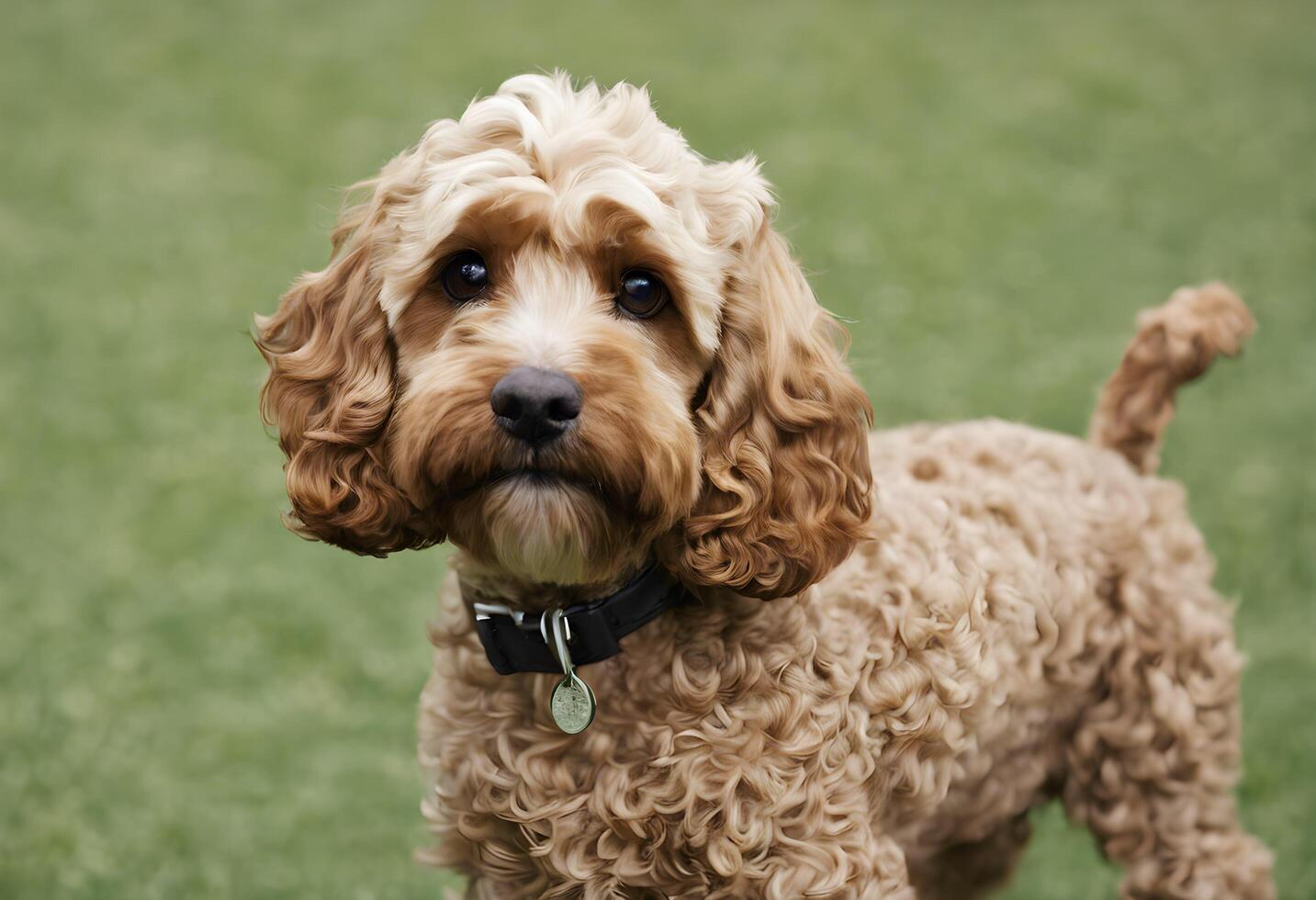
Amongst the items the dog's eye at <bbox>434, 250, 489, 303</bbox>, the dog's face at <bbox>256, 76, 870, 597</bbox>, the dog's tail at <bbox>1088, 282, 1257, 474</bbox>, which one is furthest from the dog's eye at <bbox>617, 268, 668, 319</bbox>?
the dog's tail at <bbox>1088, 282, 1257, 474</bbox>

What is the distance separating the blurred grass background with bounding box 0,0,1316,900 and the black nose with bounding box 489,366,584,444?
98cm

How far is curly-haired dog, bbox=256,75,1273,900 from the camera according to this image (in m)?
2.53

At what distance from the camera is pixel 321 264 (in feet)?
28.2

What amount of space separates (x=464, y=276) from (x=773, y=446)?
0.69 m

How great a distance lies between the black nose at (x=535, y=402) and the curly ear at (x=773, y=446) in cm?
40

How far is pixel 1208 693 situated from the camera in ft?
11.3

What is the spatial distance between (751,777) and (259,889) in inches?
90.7

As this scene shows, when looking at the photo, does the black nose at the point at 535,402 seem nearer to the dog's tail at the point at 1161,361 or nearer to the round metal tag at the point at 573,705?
the round metal tag at the point at 573,705

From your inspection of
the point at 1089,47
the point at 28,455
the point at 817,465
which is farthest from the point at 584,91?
the point at 1089,47

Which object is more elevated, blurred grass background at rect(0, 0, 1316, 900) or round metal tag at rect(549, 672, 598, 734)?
blurred grass background at rect(0, 0, 1316, 900)

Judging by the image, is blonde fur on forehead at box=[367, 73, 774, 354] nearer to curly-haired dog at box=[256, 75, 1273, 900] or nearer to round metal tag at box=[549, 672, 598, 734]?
curly-haired dog at box=[256, 75, 1273, 900]

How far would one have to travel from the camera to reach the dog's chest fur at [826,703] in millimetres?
2758

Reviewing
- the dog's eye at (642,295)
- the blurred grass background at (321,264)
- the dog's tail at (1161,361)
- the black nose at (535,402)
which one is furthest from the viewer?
the blurred grass background at (321,264)

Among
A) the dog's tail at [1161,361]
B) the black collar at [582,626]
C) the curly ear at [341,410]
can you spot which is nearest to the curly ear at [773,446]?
the black collar at [582,626]
